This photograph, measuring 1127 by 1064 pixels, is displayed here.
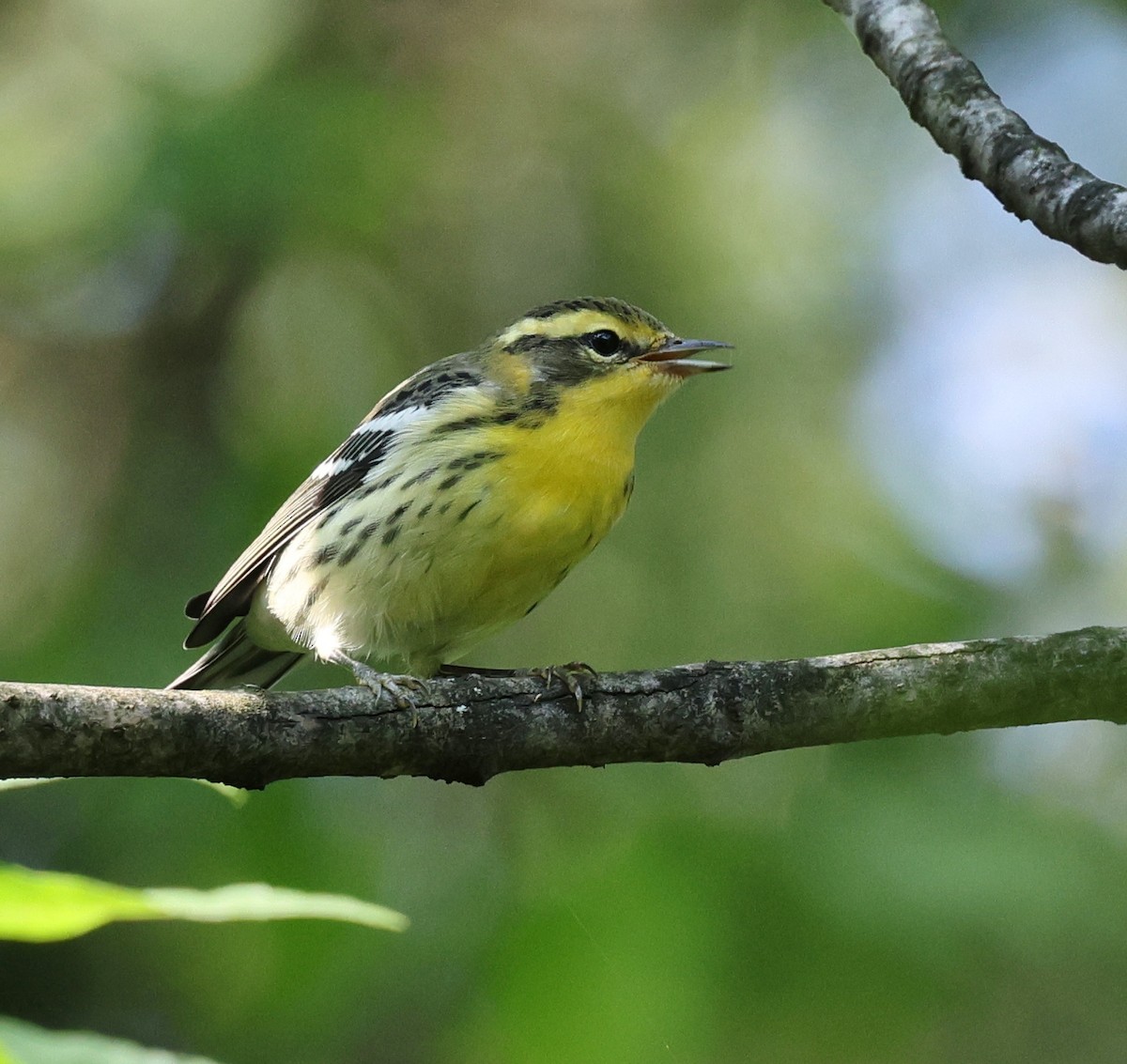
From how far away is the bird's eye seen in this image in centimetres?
633

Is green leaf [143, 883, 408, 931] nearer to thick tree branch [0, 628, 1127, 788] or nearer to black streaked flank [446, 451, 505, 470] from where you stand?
thick tree branch [0, 628, 1127, 788]

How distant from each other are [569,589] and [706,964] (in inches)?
155

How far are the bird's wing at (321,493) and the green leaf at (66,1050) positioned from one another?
3842 millimetres

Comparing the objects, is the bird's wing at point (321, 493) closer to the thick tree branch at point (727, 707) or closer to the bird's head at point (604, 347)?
the bird's head at point (604, 347)

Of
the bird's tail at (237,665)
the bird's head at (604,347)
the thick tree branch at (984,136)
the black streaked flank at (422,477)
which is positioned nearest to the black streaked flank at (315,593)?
the black streaked flank at (422,477)

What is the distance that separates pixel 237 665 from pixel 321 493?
3.37 feet

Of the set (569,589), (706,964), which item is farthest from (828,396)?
(706,964)

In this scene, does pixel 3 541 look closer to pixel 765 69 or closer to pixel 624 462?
pixel 624 462

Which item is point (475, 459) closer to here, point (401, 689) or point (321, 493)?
point (321, 493)

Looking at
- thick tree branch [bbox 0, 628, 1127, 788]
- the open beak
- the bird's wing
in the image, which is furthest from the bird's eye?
thick tree branch [bbox 0, 628, 1127, 788]

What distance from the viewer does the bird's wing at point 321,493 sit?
6.32 metres

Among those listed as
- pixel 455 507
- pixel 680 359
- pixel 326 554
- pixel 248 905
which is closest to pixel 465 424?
pixel 455 507

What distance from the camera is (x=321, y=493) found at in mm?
6520

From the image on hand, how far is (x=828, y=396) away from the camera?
10336mm
